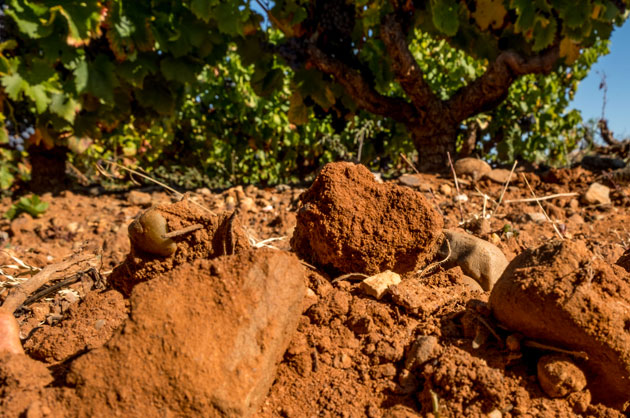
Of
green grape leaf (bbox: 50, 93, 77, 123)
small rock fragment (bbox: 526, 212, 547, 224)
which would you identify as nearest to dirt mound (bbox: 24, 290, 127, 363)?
small rock fragment (bbox: 526, 212, 547, 224)

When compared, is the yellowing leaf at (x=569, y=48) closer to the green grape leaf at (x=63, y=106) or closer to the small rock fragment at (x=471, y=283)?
the small rock fragment at (x=471, y=283)

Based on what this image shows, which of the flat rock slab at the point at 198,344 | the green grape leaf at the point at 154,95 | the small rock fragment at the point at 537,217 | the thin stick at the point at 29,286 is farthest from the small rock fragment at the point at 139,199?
the flat rock slab at the point at 198,344

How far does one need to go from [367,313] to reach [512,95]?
6699 millimetres

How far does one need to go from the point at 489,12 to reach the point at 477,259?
3151 millimetres

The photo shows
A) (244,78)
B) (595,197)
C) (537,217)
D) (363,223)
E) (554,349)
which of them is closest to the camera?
(554,349)

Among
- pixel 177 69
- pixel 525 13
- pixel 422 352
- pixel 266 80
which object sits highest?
pixel 525 13

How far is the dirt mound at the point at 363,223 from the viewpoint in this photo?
1.47 meters

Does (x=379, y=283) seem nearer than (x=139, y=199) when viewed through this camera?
Yes

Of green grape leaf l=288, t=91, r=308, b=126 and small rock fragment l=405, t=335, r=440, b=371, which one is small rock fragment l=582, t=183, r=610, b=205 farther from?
small rock fragment l=405, t=335, r=440, b=371

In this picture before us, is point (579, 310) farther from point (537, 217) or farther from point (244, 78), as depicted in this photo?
point (244, 78)

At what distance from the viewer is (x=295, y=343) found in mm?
1227

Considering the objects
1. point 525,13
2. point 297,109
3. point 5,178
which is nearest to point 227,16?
point 297,109

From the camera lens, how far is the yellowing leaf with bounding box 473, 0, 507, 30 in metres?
3.98

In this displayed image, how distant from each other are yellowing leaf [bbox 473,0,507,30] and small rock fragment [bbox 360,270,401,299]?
3.40m
